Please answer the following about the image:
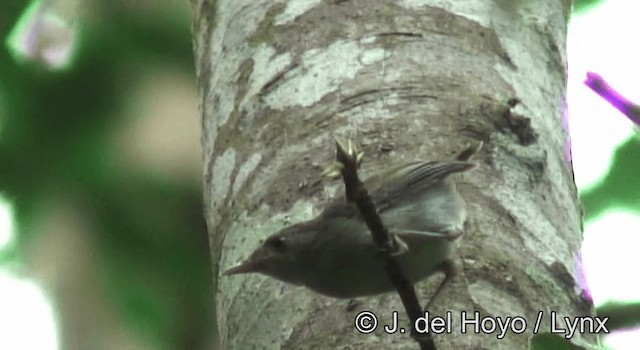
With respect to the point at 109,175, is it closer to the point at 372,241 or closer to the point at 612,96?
the point at 372,241

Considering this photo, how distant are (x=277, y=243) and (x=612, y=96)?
1.56 feet

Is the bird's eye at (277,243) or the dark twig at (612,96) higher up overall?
the bird's eye at (277,243)

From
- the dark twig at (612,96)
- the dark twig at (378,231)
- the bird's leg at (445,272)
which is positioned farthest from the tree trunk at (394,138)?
the dark twig at (612,96)

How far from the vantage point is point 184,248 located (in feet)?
9.16

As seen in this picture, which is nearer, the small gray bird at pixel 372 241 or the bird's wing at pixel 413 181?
the small gray bird at pixel 372 241

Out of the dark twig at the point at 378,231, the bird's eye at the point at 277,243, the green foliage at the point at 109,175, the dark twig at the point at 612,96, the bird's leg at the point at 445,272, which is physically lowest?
the dark twig at the point at 378,231

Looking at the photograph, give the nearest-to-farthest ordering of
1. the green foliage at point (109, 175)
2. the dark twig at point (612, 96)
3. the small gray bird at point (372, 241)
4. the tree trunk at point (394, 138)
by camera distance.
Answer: the dark twig at point (612, 96) → the small gray bird at point (372, 241) → the tree trunk at point (394, 138) → the green foliage at point (109, 175)

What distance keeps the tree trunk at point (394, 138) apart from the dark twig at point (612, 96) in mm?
395

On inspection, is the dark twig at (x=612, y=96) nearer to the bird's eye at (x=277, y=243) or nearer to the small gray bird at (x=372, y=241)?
the small gray bird at (x=372, y=241)

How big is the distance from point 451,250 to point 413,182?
4.1 inches

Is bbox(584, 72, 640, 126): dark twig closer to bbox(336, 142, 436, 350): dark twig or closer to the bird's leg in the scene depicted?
bbox(336, 142, 436, 350): dark twig

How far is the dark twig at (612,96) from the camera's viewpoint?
35.3 inches

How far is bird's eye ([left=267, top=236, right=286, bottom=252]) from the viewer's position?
1243mm

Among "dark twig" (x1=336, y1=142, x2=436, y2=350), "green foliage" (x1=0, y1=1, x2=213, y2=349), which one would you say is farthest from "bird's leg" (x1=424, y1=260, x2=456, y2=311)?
"green foliage" (x1=0, y1=1, x2=213, y2=349)
